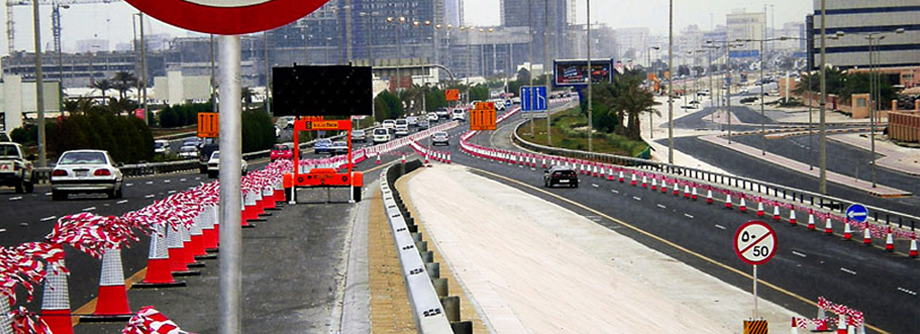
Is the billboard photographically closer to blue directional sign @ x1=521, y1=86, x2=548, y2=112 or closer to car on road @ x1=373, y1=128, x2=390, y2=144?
car on road @ x1=373, y1=128, x2=390, y2=144

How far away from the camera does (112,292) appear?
49.3 feet

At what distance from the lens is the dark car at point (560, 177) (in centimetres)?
6712

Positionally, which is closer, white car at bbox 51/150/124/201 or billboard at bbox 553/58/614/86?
white car at bbox 51/150/124/201

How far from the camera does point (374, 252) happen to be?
2302cm

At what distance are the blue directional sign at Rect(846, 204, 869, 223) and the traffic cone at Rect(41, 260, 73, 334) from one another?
3401 cm

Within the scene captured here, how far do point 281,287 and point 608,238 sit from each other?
1072 inches

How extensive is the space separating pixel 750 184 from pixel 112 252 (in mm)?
48133

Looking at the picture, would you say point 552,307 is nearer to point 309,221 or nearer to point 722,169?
point 309,221

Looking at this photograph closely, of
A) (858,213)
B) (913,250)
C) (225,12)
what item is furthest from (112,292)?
(858,213)

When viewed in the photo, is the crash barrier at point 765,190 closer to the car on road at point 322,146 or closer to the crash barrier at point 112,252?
the car on road at point 322,146

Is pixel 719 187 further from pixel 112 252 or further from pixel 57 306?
pixel 57 306

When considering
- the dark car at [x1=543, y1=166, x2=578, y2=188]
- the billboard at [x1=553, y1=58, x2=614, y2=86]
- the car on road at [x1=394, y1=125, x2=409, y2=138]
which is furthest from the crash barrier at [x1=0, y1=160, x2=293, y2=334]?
the billboard at [x1=553, y1=58, x2=614, y2=86]

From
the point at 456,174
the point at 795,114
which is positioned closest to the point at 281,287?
the point at 456,174

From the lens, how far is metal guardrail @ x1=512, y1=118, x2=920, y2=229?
47375 millimetres
